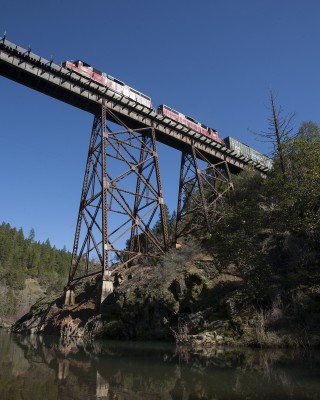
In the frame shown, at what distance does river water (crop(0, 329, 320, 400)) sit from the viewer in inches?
179

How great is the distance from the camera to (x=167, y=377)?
18.8ft

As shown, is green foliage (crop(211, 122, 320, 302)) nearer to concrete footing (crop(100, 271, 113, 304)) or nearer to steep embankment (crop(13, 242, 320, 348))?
steep embankment (crop(13, 242, 320, 348))

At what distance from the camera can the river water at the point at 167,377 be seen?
14.9 ft

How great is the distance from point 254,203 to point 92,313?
957cm

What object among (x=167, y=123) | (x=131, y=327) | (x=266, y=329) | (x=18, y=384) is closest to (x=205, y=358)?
(x=266, y=329)

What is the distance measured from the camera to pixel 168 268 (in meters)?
15.9

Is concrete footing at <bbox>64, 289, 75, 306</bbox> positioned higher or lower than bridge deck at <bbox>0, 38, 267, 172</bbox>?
lower

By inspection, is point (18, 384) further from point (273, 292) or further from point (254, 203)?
point (254, 203)

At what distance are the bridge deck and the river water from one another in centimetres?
1540

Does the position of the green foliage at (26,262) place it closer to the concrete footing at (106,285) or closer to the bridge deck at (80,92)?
the bridge deck at (80,92)

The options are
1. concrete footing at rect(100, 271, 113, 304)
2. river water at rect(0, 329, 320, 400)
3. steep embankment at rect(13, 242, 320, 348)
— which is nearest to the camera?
river water at rect(0, 329, 320, 400)

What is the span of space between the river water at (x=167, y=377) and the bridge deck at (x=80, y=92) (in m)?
15.4

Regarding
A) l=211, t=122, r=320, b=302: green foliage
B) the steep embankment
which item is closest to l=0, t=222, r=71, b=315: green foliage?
the steep embankment

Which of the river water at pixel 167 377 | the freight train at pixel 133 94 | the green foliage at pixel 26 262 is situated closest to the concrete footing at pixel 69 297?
the freight train at pixel 133 94
